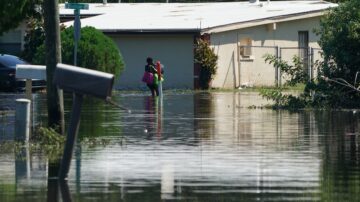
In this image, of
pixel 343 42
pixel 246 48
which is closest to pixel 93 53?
pixel 246 48

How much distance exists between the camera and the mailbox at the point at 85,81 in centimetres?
1358

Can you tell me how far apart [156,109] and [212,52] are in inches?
556

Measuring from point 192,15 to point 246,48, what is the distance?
3.38 metres

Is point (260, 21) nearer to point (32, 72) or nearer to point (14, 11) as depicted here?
point (14, 11)

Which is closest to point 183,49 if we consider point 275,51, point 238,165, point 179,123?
point 275,51

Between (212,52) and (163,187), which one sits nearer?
(163,187)

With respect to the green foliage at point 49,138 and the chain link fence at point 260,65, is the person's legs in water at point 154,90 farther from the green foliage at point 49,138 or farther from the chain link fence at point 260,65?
the green foliage at point 49,138

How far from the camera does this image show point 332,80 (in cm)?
2875

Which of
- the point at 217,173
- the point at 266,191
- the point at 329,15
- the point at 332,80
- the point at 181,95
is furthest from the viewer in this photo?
the point at 181,95

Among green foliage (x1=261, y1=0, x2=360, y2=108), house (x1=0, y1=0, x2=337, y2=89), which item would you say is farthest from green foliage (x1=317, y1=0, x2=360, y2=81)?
house (x1=0, y1=0, x2=337, y2=89)

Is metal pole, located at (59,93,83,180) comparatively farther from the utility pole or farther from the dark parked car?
the dark parked car

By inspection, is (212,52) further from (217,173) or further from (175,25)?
(217,173)

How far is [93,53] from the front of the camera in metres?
41.0

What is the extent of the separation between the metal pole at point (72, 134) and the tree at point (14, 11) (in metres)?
11.2
